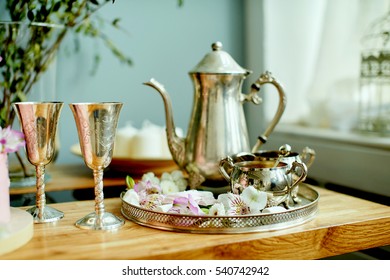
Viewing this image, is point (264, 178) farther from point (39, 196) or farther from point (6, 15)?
point (6, 15)

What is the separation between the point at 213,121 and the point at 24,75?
0.38m

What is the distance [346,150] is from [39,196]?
2.44ft

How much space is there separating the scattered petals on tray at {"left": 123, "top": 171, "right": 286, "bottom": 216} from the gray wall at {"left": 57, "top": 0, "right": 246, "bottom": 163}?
649 mm

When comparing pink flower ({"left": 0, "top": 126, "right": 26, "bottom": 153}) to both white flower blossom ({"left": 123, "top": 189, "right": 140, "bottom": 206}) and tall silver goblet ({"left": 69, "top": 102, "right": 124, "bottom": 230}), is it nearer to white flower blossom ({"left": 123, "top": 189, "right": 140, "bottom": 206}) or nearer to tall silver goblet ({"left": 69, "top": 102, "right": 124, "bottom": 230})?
tall silver goblet ({"left": 69, "top": 102, "right": 124, "bottom": 230})

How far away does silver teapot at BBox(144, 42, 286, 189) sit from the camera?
0.93 metres

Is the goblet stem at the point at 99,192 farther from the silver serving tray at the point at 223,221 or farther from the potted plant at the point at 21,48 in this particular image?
the potted plant at the point at 21,48

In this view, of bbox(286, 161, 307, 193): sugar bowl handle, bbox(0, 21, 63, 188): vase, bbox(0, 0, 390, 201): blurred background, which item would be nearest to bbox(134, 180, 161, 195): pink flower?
bbox(286, 161, 307, 193): sugar bowl handle

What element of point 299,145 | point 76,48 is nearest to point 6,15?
point 76,48

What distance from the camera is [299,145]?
4.66 feet

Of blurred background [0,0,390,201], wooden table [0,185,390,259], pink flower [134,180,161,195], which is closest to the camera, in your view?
wooden table [0,185,390,259]

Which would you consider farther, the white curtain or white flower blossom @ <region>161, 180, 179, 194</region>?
the white curtain

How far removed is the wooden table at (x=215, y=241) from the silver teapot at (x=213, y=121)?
20 cm

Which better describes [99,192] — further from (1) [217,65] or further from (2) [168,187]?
(1) [217,65]

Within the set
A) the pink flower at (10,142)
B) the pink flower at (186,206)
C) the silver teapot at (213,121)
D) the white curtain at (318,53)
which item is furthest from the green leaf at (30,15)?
the white curtain at (318,53)
